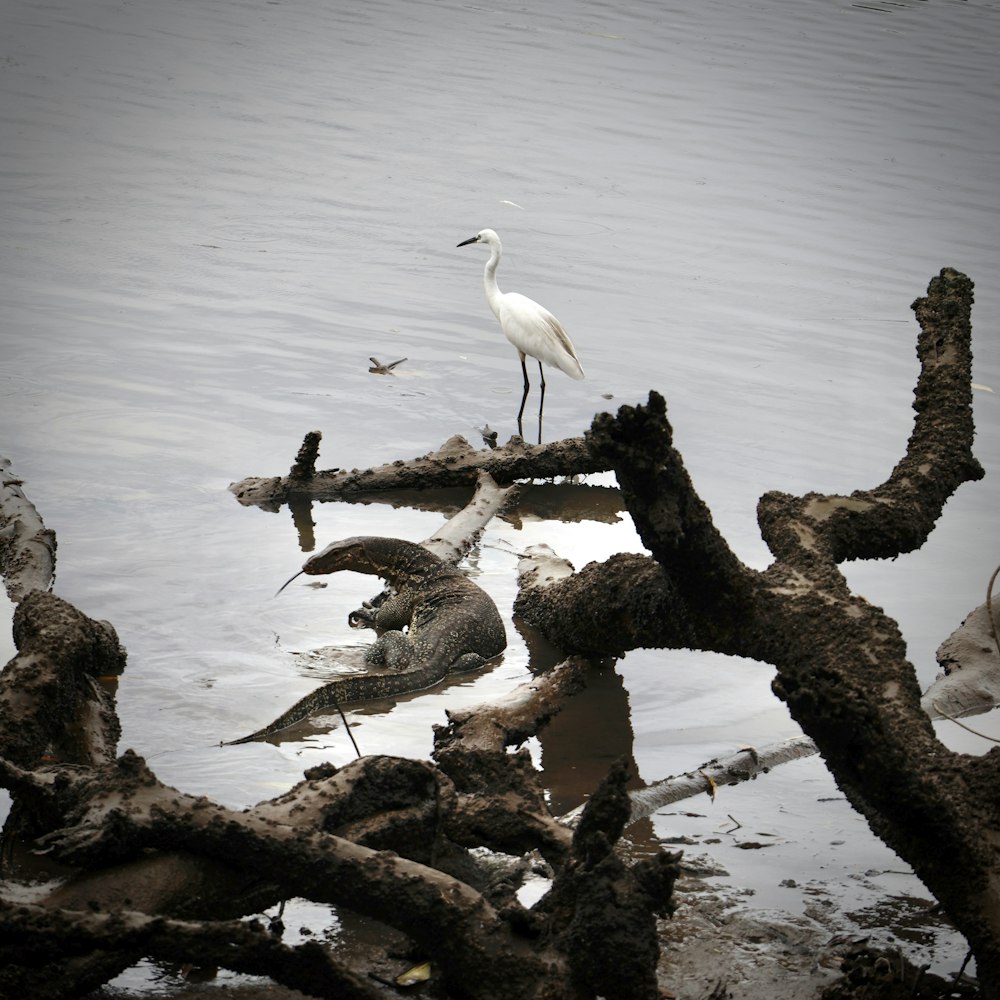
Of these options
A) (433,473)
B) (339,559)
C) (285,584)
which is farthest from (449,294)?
(285,584)

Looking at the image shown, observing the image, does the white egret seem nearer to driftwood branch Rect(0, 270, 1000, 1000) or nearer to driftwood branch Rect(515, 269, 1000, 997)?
driftwood branch Rect(515, 269, 1000, 997)

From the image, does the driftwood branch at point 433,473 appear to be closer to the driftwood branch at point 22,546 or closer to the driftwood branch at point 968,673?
the driftwood branch at point 22,546

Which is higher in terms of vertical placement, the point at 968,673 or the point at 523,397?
the point at 968,673

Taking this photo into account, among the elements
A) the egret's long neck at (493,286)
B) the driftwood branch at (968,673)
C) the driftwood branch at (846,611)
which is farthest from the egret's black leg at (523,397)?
the driftwood branch at (846,611)

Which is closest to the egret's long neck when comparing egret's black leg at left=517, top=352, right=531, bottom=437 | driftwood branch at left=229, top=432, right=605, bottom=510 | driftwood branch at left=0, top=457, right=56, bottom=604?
egret's black leg at left=517, top=352, right=531, bottom=437

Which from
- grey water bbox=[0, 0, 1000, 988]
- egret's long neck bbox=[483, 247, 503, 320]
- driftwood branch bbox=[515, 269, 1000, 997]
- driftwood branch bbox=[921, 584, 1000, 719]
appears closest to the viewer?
driftwood branch bbox=[515, 269, 1000, 997]

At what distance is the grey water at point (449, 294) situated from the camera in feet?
18.1

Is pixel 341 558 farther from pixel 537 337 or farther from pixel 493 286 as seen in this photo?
pixel 493 286

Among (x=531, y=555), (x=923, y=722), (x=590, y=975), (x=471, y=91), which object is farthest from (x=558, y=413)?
(x=471, y=91)

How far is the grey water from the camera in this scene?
5516 mm

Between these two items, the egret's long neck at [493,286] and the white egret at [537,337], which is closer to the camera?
the white egret at [537,337]

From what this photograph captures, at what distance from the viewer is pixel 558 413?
9508mm

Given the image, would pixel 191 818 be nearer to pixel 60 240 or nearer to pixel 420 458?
pixel 420 458

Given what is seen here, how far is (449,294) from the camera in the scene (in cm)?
1147
